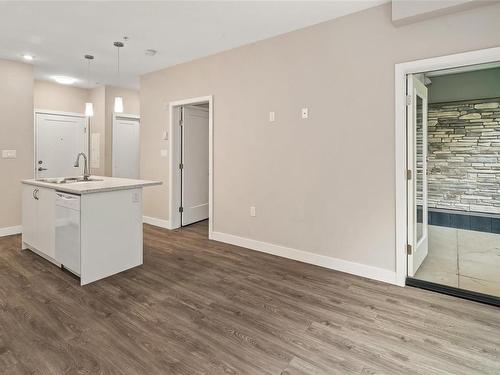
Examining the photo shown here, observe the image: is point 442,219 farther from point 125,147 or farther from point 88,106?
point 125,147

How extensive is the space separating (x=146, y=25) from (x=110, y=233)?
2340 mm

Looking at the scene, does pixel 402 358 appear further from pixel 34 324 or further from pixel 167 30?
pixel 167 30

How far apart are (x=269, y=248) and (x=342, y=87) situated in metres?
2.09

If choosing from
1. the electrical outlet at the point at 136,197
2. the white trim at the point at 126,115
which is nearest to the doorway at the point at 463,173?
the electrical outlet at the point at 136,197

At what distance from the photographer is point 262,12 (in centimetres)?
305

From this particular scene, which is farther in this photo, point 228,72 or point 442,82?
point 442,82

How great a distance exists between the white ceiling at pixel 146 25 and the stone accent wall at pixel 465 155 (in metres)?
3.42

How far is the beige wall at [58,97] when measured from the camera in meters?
5.80

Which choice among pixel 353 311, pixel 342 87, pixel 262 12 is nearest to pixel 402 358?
pixel 353 311

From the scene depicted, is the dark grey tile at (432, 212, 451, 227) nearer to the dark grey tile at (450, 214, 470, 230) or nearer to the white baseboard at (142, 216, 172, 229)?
the dark grey tile at (450, 214, 470, 230)

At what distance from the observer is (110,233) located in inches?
120

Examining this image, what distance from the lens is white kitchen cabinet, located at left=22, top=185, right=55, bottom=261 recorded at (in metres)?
3.27

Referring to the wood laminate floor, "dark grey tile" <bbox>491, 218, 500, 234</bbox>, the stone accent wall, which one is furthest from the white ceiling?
"dark grey tile" <bbox>491, 218, 500, 234</bbox>

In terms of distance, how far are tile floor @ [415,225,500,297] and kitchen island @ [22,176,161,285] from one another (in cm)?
306
